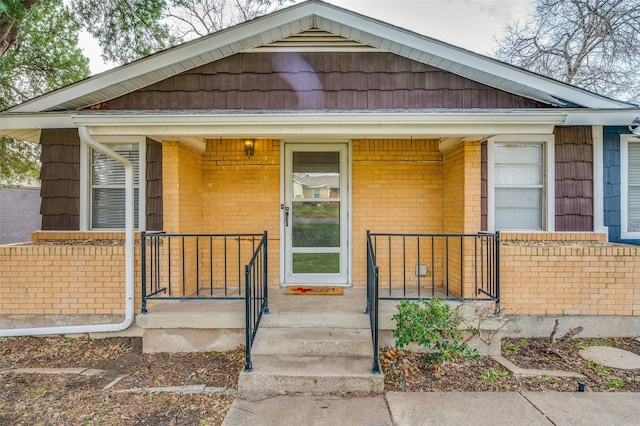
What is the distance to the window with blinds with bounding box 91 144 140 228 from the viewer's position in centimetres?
523

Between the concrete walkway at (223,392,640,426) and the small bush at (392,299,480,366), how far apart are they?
46 cm

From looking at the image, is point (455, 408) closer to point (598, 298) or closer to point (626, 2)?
point (598, 298)

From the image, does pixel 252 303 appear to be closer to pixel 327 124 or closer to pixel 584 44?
pixel 327 124

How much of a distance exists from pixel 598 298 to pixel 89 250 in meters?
6.26

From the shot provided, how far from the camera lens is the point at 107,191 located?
17.3 feet

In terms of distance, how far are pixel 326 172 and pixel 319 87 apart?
48.7 inches

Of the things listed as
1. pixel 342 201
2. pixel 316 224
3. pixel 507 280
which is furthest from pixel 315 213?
pixel 507 280

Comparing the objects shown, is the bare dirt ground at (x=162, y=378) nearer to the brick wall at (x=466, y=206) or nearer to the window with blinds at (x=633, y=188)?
the brick wall at (x=466, y=206)

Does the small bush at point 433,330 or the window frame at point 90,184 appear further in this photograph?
the window frame at point 90,184

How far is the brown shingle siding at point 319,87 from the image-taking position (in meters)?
4.84

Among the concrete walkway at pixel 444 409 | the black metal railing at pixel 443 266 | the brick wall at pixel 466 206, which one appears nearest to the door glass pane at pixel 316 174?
the black metal railing at pixel 443 266

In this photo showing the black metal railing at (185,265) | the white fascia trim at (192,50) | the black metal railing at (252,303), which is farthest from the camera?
the white fascia trim at (192,50)

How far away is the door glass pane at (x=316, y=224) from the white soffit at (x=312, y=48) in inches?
85.6

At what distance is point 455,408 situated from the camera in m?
3.04
